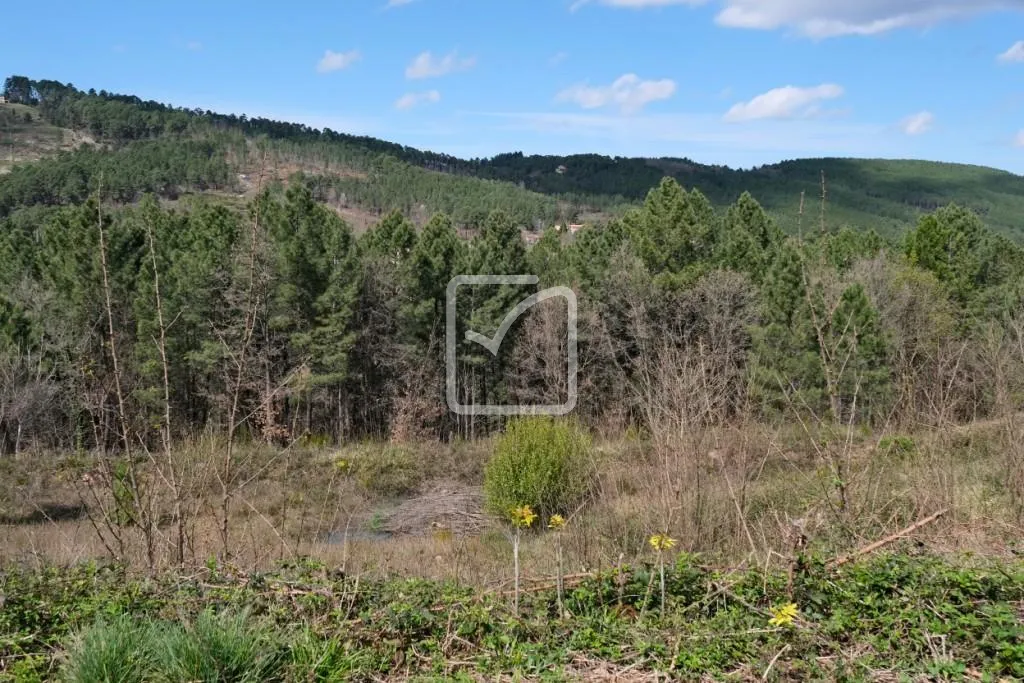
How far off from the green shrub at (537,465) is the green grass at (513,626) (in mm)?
8666

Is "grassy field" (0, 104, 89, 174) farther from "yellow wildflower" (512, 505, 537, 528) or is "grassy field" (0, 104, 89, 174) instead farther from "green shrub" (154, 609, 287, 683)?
"green shrub" (154, 609, 287, 683)

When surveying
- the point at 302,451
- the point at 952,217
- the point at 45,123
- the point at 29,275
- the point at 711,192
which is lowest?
the point at 302,451

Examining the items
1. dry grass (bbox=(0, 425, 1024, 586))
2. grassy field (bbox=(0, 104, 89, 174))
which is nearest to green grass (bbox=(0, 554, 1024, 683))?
dry grass (bbox=(0, 425, 1024, 586))

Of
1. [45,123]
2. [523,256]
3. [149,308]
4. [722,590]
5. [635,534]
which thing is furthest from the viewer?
[45,123]

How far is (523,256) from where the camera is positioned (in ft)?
86.6

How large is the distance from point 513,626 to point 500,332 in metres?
23.0

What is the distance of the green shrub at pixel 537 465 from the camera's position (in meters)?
12.3

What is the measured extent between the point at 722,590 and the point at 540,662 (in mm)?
899

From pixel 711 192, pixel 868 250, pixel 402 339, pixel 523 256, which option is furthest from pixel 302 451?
pixel 711 192

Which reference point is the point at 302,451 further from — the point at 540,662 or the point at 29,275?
the point at 540,662

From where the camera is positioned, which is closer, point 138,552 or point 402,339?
point 138,552

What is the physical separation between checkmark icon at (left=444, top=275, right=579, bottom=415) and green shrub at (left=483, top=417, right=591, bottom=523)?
11.0m

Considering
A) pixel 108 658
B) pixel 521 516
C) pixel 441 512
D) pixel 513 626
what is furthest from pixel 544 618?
pixel 441 512

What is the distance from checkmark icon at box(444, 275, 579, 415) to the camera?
24781mm
